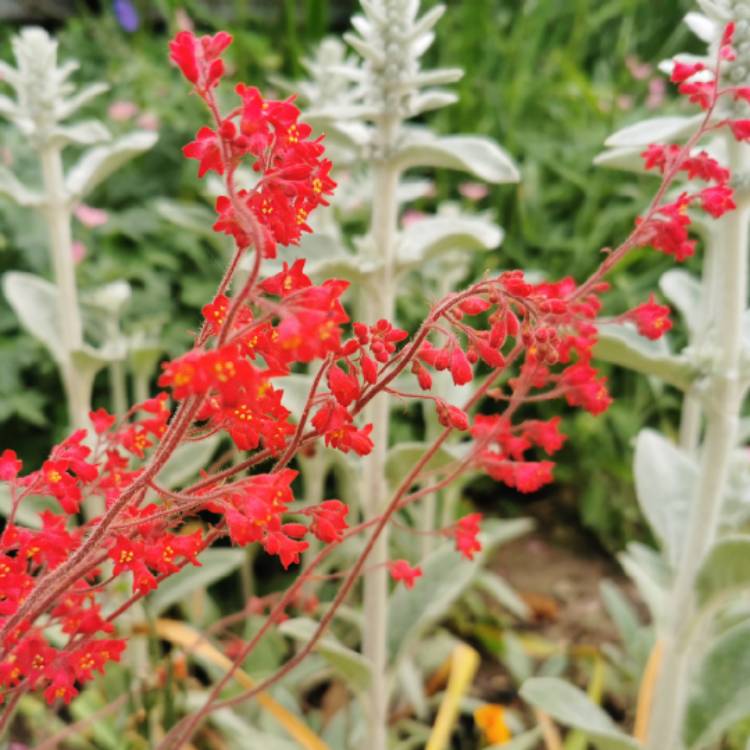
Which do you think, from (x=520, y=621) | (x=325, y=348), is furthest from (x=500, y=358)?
(x=520, y=621)

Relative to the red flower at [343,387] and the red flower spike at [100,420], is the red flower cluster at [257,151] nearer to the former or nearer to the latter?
the red flower at [343,387]

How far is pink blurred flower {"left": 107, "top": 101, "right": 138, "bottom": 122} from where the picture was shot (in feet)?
6.08

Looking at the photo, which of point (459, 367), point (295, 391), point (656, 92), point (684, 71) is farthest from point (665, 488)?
point (656, 92)

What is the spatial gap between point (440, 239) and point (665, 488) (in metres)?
0.40

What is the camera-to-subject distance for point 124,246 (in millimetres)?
1739

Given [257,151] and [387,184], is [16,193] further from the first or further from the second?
[257,151]

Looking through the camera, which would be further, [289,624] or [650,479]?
[650,479]

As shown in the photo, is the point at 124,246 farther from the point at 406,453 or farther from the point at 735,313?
the point at 735,313

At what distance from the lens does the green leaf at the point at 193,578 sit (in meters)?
1.16

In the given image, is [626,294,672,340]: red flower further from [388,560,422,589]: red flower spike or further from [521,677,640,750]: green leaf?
[521,677,640,750]: green leaf

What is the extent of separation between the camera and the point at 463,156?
94 cm

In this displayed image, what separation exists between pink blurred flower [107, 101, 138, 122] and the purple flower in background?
60 cm

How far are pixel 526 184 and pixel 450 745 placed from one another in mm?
1073

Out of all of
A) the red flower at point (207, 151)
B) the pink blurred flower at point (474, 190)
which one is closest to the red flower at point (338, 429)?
the red flower at point (207, 151)
